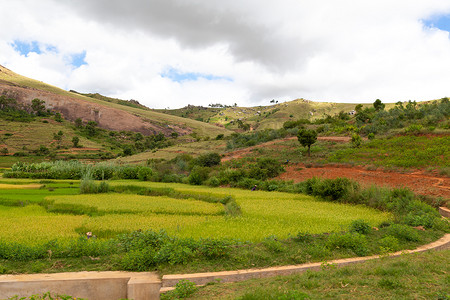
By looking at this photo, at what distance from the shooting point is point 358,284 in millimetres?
5277

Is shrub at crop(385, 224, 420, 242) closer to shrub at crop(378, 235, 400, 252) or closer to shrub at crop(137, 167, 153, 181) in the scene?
shrub at crop(378, 235, 400, 252)

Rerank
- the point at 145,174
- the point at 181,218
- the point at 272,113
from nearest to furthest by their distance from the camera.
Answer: the point at 181,218 → the point at 145,174 → the point at 272,113

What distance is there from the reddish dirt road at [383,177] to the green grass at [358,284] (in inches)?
452

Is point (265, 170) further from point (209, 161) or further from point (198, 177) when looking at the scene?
point (209, 161)

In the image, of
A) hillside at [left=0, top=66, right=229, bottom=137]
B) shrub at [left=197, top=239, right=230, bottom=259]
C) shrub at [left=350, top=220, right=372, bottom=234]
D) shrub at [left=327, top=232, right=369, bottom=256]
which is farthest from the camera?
hillside at [left=0, top=66, right=229, bottom=137]

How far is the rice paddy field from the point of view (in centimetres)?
966

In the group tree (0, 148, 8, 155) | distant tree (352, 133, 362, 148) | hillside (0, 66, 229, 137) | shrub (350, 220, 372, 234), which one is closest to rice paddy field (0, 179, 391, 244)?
shrub (350, 220, 372, 234)

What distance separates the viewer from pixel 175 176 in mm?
29359

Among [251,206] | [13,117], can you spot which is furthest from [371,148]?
[13,117]

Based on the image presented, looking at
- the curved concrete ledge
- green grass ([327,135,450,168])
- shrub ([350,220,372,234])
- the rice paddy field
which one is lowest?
the rice paddy field

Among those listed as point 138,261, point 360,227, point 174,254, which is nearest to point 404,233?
point 360,227

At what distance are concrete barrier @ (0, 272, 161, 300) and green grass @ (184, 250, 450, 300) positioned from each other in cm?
91

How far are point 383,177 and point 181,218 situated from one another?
1702 cm

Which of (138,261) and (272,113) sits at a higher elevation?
(272,113)
